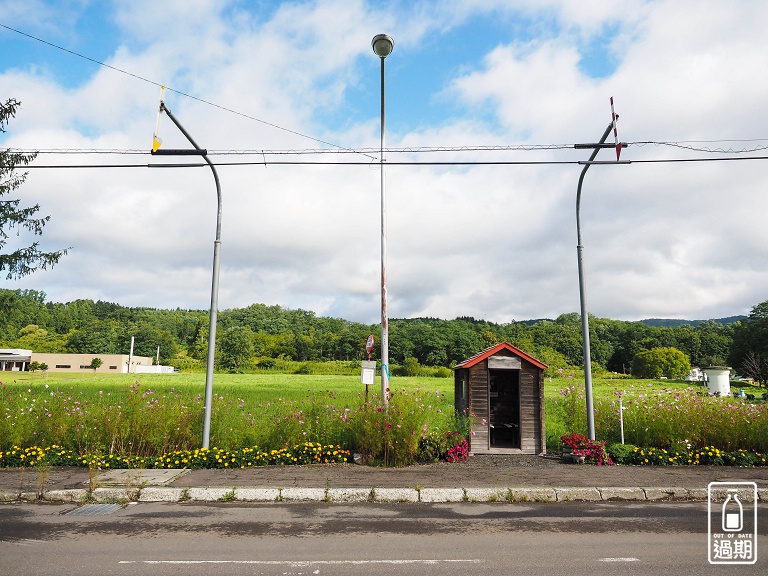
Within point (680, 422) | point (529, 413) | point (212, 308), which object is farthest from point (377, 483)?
point (680, 422)

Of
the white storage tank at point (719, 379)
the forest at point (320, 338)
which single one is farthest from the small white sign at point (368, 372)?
the forest at point (320, 338)

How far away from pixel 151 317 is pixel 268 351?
45449 millimetres

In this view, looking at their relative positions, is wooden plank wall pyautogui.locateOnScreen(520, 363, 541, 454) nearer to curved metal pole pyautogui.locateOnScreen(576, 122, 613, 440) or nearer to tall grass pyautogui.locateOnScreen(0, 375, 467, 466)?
curved metal pole pyautogui.locateOnScreen(576, 122, 613, 440)

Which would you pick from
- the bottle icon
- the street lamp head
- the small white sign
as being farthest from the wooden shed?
the street lamp head

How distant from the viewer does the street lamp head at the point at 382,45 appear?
35.8ft

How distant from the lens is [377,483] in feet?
29.1

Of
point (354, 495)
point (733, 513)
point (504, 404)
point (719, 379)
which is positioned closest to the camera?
point (733, 513)

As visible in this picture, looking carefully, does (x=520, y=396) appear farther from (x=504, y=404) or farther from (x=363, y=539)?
(x=363, y=539)

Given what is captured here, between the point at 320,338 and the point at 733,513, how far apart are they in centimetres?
10430

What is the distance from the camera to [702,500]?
841 cm

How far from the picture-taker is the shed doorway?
543 inches

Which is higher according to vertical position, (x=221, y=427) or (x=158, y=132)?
(x=158, y=132)

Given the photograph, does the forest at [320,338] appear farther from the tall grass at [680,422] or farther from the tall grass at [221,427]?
the tall grass at [221,427]

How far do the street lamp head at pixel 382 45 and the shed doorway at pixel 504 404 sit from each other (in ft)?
28.8
